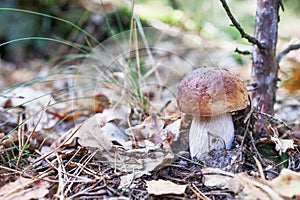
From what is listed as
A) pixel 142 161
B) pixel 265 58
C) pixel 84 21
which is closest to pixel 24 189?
pixel 142 161

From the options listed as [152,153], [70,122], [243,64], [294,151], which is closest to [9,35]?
[70,122]

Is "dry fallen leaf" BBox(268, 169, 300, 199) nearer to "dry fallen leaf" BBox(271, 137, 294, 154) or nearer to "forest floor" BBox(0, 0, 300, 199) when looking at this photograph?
"forest floor" BBox(0, 0, 300, 199)

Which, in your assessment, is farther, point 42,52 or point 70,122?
point 42,52

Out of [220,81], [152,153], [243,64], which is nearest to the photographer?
[220,81]

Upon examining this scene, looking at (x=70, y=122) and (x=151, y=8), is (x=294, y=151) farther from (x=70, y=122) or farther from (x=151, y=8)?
(x=151, y=8)

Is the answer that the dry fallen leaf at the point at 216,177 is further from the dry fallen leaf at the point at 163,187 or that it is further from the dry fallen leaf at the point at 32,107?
the dry fallen leaf at the point at 32,107

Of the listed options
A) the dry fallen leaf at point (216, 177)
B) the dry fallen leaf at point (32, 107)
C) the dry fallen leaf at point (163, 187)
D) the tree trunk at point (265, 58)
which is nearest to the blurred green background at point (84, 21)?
the dry fallen leaf at point (32, 107)

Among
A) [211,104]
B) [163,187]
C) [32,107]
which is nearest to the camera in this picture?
[163,187]

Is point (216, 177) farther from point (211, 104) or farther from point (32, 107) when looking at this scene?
point (32, 107)
